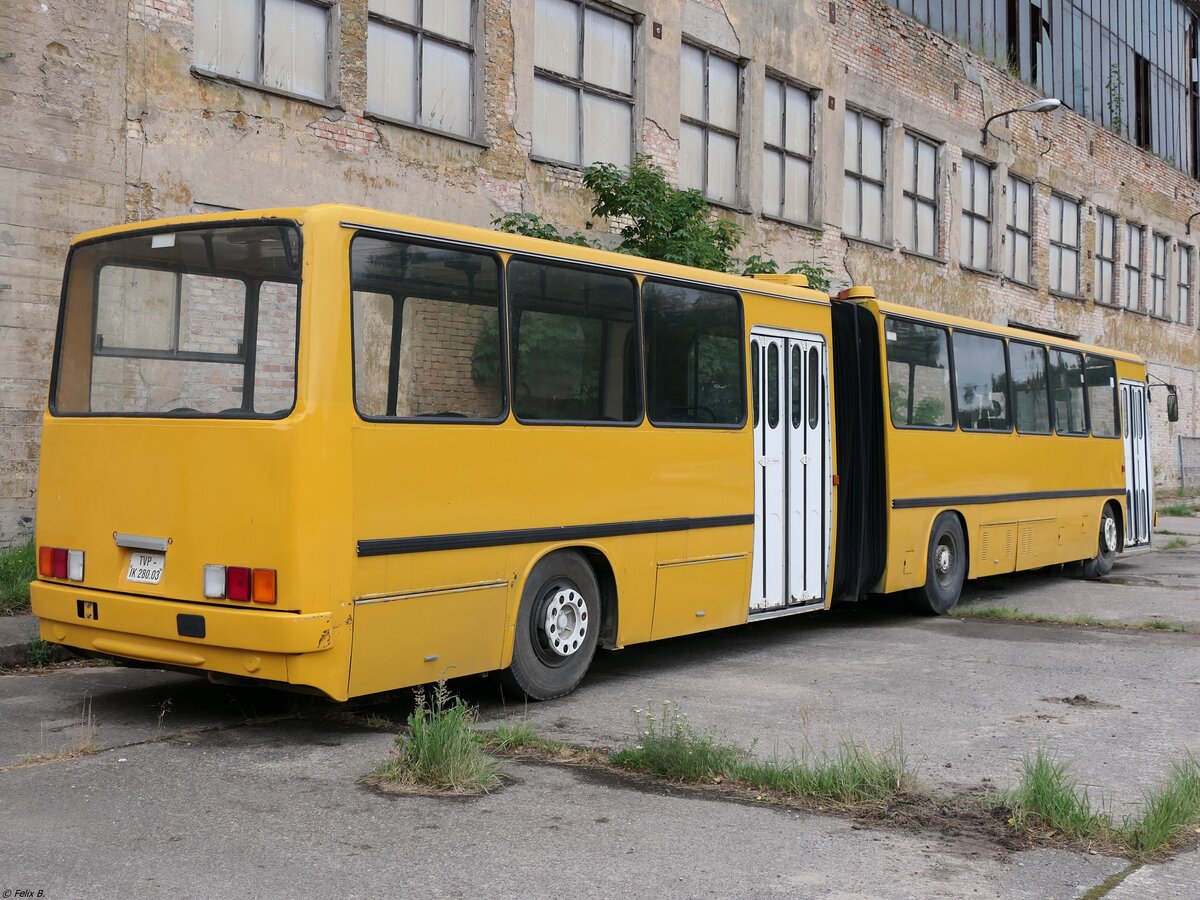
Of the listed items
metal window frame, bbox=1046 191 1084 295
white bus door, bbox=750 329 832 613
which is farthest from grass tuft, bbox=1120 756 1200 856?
metal window frame, bbox=1046 191 1084 295

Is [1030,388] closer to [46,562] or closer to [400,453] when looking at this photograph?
[400,453]

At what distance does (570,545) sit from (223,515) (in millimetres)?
2257

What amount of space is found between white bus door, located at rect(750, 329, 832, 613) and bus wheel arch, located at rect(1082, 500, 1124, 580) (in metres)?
6.77

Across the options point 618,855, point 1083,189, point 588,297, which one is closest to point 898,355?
point 588,297

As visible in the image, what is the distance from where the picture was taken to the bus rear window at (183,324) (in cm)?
696

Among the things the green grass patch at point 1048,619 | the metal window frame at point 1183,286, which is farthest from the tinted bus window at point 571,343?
the metal window frame at point 1183,286

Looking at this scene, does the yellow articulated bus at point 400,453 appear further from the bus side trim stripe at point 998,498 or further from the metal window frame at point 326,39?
the metal window frame at point 326,39

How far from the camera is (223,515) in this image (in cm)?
689

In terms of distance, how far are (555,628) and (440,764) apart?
2.32 metres

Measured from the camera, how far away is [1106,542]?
16734mm

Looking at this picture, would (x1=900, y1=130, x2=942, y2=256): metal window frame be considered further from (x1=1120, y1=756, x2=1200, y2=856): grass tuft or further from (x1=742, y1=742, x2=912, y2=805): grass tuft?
(x1=1120, y1=756, x2=1200, y2=856): grass tuft

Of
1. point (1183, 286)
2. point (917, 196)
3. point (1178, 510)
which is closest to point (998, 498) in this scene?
point (917, 196)

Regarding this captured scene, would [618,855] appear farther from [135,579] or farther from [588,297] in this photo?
[588,297]

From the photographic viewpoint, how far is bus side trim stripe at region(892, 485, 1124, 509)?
12.2m
